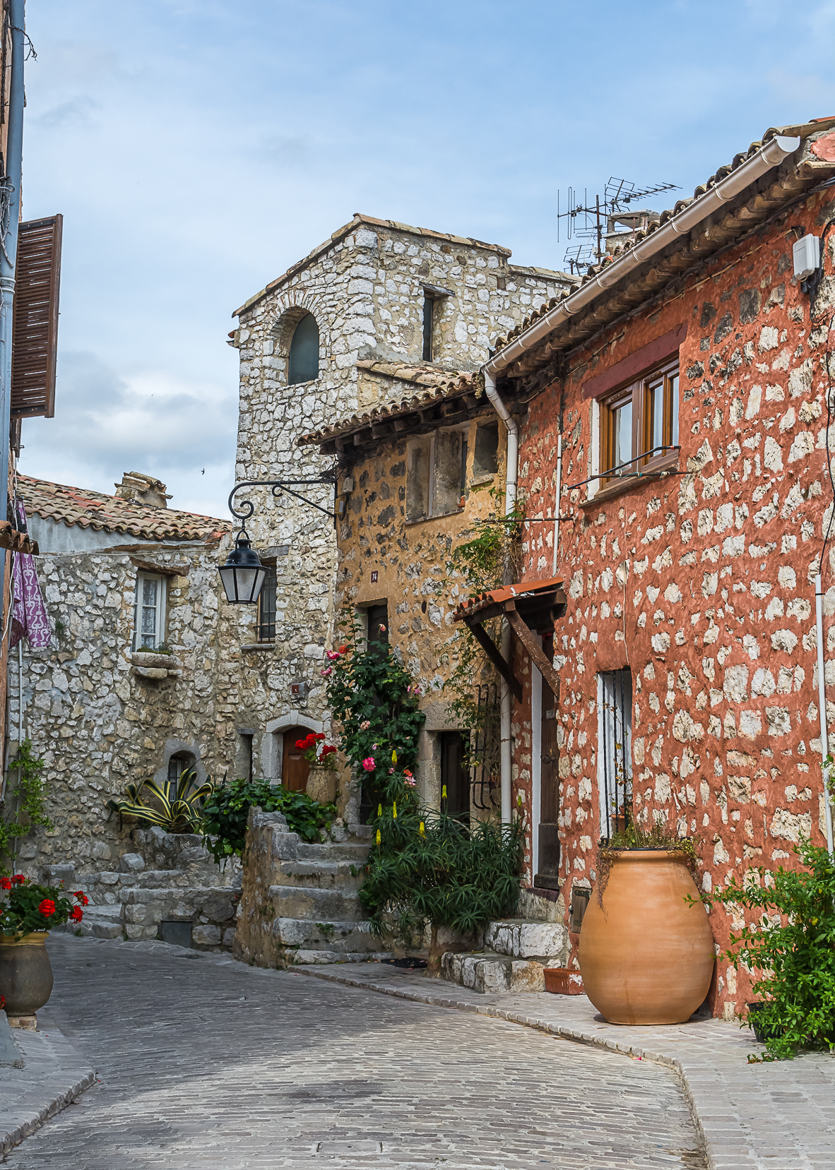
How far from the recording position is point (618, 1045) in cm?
760

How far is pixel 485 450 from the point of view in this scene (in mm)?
12977

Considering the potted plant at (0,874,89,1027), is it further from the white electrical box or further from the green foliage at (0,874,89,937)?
the white electrical box

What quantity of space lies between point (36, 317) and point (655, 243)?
17.9 ft

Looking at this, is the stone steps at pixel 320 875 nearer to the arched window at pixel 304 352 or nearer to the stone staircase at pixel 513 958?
the stone staircase at pixel 513 958

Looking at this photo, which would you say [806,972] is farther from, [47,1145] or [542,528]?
[542,528]

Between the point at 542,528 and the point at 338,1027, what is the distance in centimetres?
476

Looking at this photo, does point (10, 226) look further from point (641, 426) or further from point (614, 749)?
point (614, 749)

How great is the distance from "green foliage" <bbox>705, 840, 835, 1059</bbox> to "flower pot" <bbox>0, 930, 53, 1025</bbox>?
13.6ft

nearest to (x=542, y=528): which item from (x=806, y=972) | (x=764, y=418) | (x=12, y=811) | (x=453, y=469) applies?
(x=453, y=469)

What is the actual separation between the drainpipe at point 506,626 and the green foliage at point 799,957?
468 centimetres

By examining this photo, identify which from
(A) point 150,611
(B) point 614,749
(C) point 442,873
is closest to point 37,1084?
(B) point 614,749

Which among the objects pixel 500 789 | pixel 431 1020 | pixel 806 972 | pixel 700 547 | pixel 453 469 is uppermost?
pixel 453 469

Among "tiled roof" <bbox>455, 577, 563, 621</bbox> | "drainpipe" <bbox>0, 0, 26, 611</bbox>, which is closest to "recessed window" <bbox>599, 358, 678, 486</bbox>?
"tiled roof" <bbox>455, 577, 563, 621</bbox>

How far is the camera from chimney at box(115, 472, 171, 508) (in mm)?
22578
